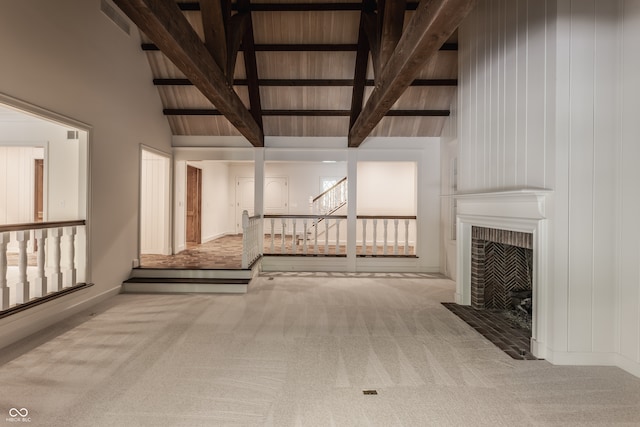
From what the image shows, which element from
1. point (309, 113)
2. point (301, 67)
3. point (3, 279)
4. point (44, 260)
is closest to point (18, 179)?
point (44, 260)

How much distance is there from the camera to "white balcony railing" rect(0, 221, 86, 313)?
3.00 m

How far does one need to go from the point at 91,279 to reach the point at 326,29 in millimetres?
4762

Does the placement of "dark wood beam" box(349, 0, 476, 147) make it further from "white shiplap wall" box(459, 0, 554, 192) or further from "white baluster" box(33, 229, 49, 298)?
"white baluster" box(33, 229, 49, 298)

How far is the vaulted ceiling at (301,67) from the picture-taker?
2848mm

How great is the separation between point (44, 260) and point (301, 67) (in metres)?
4.38

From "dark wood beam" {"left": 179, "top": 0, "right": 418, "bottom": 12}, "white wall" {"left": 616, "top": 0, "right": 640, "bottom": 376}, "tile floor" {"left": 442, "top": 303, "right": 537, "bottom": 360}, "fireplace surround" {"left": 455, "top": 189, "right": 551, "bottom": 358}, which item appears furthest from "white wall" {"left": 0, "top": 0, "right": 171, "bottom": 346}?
"white wall" {"left": 616, "top": 0, "right": 640, "bottom": 376}

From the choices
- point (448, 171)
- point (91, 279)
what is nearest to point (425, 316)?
point (448, 171)

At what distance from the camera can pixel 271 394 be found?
2.20 m

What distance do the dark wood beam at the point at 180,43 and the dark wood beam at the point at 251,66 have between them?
4.57 feet

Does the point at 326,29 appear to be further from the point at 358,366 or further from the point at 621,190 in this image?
the point at 358,366

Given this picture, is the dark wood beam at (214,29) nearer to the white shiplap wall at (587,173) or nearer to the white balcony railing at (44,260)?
the white balcony railing at (44,260)

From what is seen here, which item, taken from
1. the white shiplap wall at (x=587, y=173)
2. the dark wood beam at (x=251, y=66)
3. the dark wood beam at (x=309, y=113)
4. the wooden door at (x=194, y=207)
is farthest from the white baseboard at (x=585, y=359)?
the wooden door at (x=194, y=207)

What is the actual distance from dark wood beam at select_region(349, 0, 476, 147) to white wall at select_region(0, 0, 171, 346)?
11.2ft

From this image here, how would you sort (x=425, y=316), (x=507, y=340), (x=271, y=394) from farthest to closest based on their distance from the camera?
(x=425, y=316) → (x=507, y=340) → (x=271, y=394)
